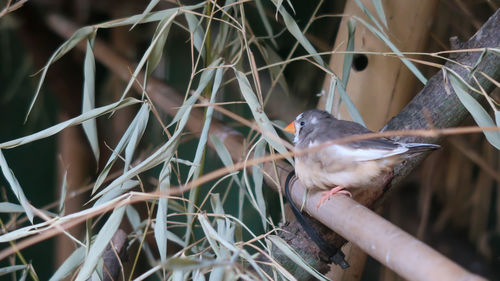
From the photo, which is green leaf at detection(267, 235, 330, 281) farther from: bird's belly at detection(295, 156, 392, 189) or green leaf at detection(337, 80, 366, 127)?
green leaf at detection(337, 80, 366, 127)

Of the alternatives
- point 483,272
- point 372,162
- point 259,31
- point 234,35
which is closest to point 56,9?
point 259,31

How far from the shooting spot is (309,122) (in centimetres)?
99

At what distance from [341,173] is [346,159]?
0.03 meters

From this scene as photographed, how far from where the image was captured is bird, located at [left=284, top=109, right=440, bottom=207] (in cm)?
81

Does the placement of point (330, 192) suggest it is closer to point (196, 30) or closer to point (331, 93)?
point (331, 93)

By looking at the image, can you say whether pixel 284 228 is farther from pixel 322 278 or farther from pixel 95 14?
pixel 95 14

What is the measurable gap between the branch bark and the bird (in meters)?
0.03

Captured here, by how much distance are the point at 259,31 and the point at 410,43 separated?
640mm

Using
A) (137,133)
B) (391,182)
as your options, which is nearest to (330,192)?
(391,182)

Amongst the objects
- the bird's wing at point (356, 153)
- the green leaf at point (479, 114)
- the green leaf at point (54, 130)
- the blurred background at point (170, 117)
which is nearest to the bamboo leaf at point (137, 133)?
the green leaf at point (54, 130)

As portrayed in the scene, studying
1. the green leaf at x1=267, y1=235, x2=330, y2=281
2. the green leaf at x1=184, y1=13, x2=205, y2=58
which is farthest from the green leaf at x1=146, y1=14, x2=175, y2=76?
the green leaf at x1=267, y1=235, x2=330, y2=281

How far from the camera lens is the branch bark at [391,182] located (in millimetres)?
542

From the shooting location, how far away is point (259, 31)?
5.42 feet

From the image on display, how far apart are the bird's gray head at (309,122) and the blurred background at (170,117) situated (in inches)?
14.2
